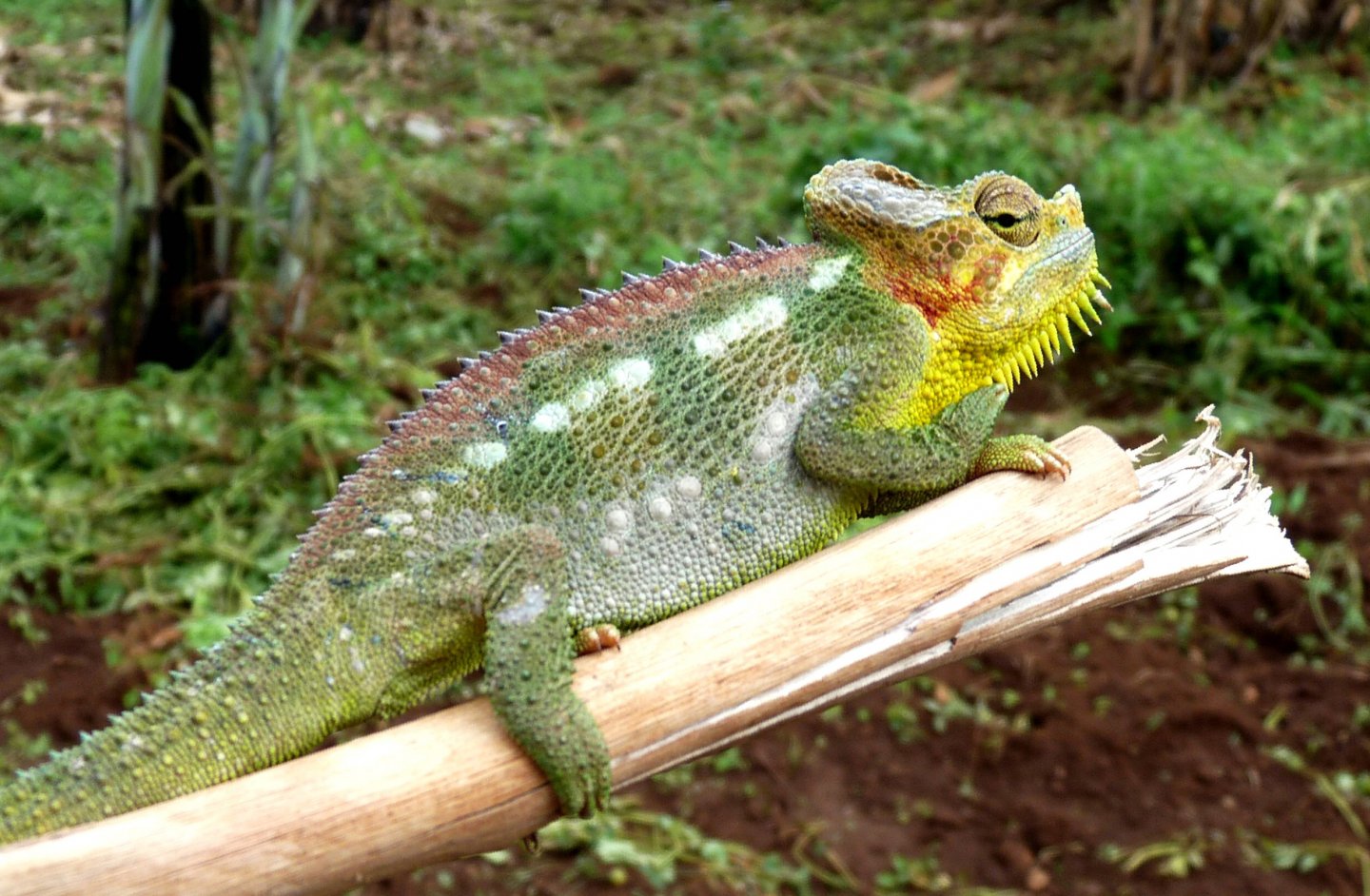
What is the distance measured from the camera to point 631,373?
2.01 metres

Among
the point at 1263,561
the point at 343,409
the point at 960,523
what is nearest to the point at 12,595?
the point at 343,409

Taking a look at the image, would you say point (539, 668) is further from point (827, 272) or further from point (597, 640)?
point (827, 272)

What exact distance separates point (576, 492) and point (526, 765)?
391 mm

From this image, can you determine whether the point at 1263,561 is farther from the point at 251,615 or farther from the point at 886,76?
the point at 886,76

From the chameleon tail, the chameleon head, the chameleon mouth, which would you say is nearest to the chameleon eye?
the chameleon head

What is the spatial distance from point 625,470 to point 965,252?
611mm

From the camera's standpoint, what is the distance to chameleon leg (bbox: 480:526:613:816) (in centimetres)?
177

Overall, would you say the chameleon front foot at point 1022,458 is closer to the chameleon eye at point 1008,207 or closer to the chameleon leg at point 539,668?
the chameleon eye at point 1008,207

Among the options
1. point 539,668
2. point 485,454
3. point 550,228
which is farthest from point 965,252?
point 550,228

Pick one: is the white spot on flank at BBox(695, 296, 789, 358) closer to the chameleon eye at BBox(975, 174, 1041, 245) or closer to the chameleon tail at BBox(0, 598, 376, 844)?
the chameleon eye at BBox(975, 174, 1041, 245)

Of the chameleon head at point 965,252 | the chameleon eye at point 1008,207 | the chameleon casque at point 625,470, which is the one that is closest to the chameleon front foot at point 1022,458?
the chameleon casque at point 625,470

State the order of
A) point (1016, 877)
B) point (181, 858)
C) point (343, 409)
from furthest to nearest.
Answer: point (343, 409)
point (1016, 877)
point (181, 858)

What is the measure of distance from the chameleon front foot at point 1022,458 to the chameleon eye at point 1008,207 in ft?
1.01

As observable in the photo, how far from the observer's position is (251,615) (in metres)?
1.85
